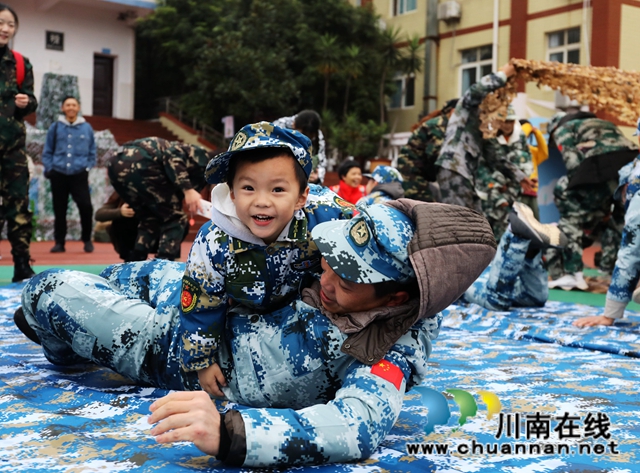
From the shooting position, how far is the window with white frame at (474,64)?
17672 millimetres

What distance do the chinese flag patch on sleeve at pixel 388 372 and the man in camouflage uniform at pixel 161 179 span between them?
10.6 ft

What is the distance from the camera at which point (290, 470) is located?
1502 mm

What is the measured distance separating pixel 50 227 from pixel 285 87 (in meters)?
8.39

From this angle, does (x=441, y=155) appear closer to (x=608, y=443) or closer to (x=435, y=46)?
(x=608, y=443)

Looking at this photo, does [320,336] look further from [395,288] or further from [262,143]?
[262,143]

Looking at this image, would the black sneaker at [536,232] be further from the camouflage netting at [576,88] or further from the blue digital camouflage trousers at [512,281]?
the camouflage netting at [576,88]

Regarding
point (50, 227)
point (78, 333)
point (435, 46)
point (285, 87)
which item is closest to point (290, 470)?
point (78, 333)

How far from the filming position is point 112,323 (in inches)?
82.3

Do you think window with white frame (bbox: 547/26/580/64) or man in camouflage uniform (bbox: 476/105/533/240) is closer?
man in camouflage uniform (bbox: 476/105/533/240)

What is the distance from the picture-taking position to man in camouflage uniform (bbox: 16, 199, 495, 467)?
1.48m

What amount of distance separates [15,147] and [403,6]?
55.2 ft

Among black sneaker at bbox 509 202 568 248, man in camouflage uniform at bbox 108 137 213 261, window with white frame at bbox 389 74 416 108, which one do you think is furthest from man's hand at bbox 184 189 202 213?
window with white frame at bbox 389 74 416 108

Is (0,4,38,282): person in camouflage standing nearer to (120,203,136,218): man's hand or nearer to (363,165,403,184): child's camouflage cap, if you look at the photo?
(120,203,136,218): man's hand

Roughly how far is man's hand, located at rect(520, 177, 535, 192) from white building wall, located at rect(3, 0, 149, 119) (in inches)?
637
